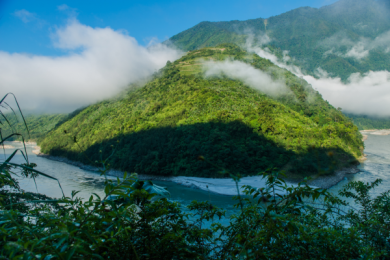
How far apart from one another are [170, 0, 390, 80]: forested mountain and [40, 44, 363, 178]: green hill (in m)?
67.1

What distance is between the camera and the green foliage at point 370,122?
278 ft

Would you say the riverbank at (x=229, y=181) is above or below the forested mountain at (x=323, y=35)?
below

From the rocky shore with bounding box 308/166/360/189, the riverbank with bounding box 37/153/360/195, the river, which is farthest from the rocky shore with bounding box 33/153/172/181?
the rocky shore with bounding box 308/166/360/189

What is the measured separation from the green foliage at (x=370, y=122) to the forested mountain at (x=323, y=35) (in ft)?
112

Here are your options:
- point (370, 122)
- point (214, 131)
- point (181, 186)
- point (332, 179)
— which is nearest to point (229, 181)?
point (181, 186)

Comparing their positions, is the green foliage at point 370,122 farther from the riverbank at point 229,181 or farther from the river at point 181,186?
the riverbank at point 229,181

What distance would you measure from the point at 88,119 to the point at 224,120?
38.4 m

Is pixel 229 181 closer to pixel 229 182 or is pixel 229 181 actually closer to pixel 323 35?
pixel 229 182

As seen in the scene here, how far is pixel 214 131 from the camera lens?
27.9m

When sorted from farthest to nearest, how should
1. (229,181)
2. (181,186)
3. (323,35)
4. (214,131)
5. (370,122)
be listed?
(323,35)
(370,122)
(214,131)
(181,186)
(229,181)

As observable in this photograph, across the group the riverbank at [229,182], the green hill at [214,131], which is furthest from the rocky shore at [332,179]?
the green hill at [214,131]

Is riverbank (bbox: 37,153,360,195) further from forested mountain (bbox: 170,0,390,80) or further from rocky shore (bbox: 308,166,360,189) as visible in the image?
forested mountain (bbox: 170,0,390,80)

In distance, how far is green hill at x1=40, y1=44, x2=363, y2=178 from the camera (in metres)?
25.6

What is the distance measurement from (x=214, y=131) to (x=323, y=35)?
14727cm
